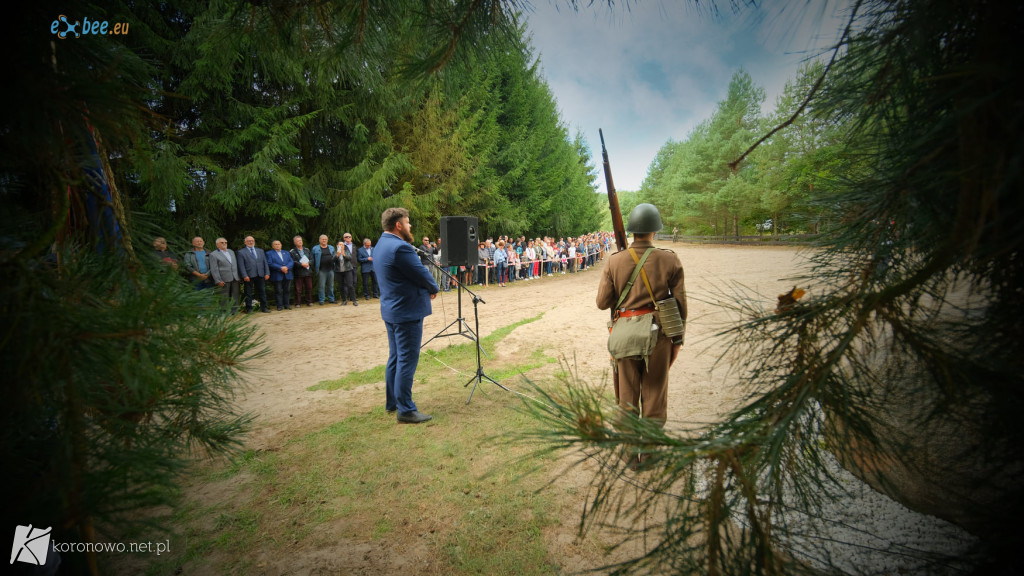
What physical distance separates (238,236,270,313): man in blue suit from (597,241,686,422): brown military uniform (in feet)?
34.6

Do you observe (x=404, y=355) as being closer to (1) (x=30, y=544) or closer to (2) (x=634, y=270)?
(2) (x=634, y=270)

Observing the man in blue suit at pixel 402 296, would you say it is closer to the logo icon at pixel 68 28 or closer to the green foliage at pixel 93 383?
the green foliage at pixel 93 383

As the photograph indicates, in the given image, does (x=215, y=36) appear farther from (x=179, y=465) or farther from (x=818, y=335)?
(x=818, y=335)

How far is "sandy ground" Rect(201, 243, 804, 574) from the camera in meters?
2.29

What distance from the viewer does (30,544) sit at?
85 cm

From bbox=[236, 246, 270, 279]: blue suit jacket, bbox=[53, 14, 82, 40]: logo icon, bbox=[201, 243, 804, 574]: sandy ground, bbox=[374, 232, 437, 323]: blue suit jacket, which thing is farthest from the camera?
bbox=[236, 246, 270, 279]: blue suit jacket

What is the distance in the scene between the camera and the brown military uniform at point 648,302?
285 cm

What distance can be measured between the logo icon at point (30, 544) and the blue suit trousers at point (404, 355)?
289cm

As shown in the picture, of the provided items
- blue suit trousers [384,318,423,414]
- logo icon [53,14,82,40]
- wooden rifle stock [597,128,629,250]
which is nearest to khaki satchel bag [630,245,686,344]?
wooden rifle stock [597,128,629,250]

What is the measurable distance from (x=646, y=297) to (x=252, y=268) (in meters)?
10.9

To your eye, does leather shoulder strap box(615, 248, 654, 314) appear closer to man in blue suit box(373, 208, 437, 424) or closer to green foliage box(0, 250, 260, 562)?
man in blue suit box(373, 208, 437, 424)

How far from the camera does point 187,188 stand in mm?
10031

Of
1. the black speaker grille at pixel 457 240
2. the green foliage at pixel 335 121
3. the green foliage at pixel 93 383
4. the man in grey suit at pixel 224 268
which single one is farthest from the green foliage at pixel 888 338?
the man in grey suit at pixel 224 268

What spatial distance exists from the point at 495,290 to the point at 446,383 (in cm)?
1001
